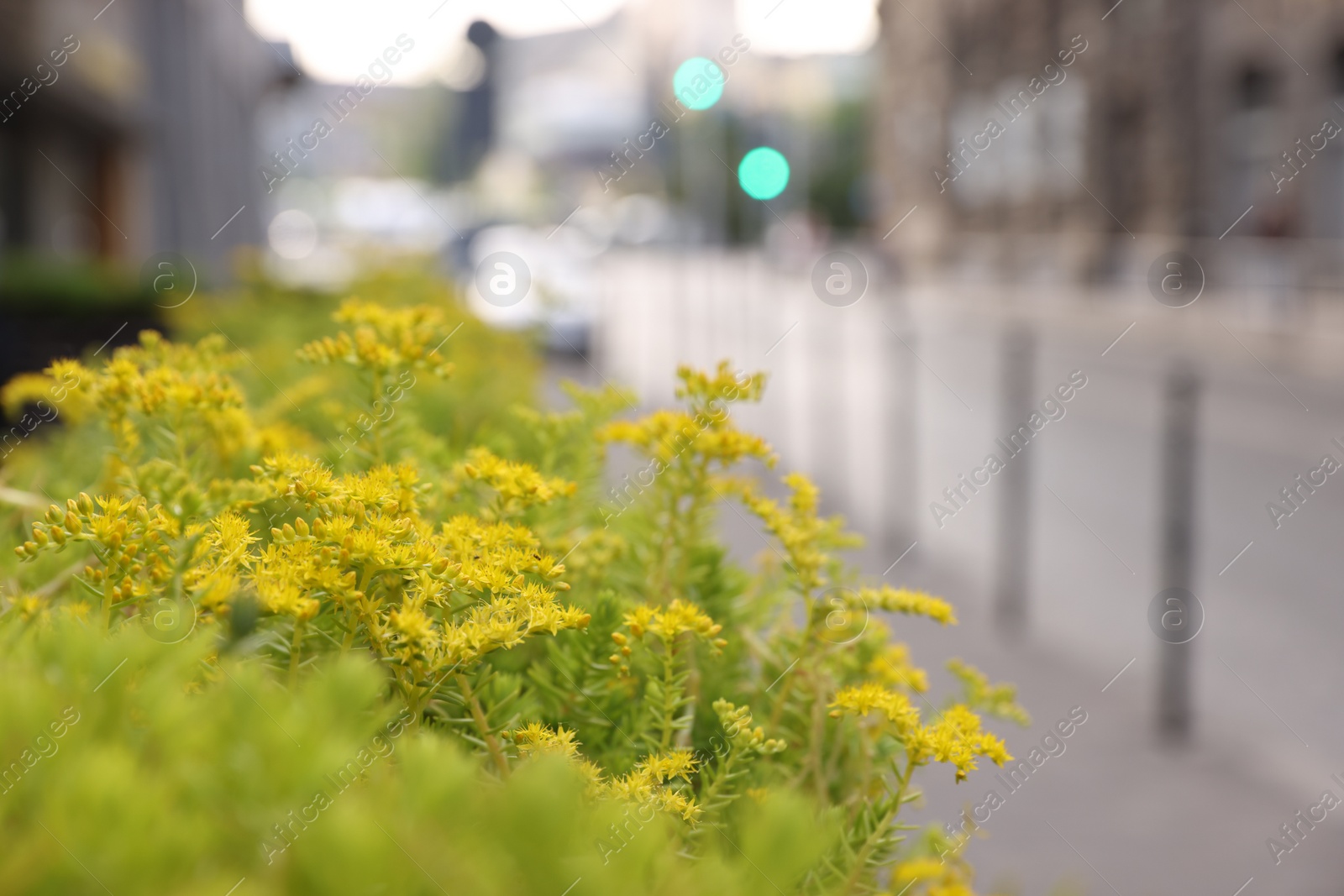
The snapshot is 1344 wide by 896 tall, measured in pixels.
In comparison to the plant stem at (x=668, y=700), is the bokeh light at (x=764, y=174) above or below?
above

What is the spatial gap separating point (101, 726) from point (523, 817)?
26 centimetres

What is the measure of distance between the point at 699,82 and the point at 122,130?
31.4ft

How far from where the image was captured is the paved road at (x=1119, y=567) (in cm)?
414

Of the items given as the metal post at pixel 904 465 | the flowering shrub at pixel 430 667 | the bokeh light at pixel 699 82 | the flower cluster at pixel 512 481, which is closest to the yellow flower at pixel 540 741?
the flowering shrub at pixel 430 667

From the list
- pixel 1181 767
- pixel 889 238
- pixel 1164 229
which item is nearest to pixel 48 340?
pixel 1181 767

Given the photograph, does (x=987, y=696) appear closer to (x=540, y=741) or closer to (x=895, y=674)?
(x=895, y=674)

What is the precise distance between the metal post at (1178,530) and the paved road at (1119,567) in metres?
0.12

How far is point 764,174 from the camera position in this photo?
6.92 metres

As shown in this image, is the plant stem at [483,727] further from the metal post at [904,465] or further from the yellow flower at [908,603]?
the metal post at [904,465]

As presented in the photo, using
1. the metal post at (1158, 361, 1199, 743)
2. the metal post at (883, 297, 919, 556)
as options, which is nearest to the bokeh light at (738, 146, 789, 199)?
the metal post at (883, 297, 919, 556)

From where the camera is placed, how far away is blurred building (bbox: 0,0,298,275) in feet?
32.7

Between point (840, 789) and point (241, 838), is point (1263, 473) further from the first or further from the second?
point (241, 838)

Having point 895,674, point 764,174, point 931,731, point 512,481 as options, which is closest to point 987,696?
point 895,674

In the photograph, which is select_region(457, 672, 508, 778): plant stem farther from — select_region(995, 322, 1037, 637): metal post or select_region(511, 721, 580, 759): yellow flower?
select_region(995, 322, 1037, 637): metal post
